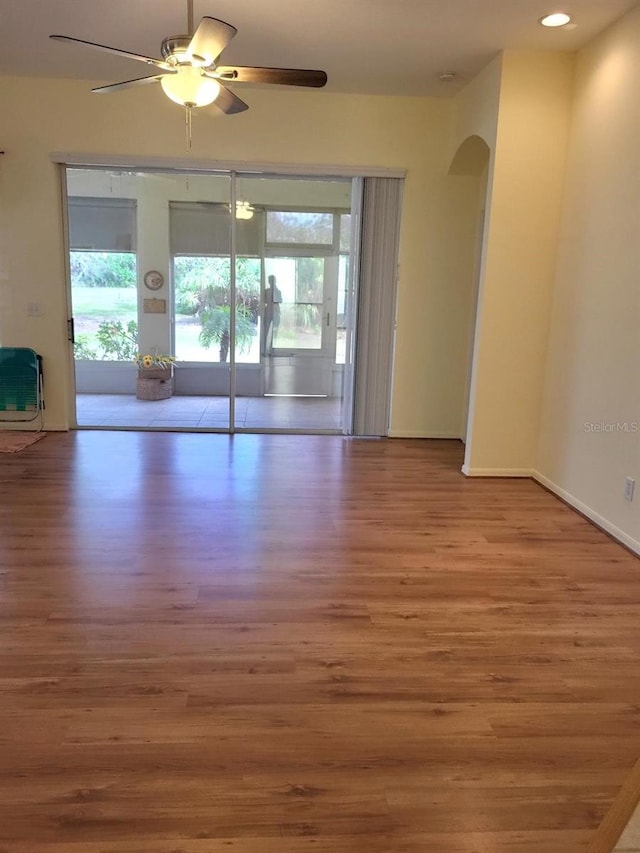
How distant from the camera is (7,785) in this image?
5.76ft

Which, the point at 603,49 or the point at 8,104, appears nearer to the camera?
the point at 603,49

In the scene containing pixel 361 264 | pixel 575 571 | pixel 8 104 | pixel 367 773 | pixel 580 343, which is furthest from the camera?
pixel 361 264

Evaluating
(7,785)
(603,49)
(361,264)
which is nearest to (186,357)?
(361,264)

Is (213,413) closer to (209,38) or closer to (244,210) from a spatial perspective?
(244,210)

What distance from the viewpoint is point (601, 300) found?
13.0ft

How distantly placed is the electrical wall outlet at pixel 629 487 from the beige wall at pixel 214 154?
2745 millimetres

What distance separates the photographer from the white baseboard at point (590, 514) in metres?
3.56

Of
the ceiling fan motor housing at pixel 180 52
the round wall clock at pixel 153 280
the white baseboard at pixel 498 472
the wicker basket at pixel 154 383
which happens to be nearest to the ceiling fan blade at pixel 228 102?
the ceiling fan motor housing at pixel 180 52

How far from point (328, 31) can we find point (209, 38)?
154 cm

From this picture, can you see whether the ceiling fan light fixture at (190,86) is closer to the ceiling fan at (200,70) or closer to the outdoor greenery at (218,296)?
the ceiling fan at (200,70)

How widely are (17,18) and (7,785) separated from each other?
14.4ft

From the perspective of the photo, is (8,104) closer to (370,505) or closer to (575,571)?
(370,505)

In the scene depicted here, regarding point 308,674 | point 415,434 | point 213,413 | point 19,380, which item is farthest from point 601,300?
point 19,380

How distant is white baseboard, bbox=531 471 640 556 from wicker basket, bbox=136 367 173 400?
4.44 metres
